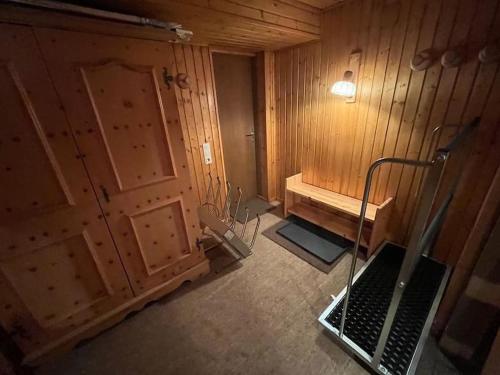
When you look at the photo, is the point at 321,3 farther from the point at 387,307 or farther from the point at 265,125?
the point at 387,307

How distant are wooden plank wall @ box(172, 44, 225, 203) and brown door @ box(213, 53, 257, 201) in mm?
230

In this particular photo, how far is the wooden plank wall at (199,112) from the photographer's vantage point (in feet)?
7.50

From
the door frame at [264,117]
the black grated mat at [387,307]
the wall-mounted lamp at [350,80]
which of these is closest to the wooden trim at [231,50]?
the door frame at [264,117]

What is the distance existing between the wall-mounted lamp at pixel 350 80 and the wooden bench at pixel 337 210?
112cm

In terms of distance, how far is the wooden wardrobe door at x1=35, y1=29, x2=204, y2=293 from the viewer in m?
1.20

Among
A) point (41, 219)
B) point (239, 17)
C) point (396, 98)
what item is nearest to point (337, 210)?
point (396, 98)

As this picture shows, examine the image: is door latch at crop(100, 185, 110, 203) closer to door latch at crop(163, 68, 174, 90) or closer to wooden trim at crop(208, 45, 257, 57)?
door latch at crop(163, 68, 174, 90)

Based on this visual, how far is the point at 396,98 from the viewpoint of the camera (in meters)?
1.86

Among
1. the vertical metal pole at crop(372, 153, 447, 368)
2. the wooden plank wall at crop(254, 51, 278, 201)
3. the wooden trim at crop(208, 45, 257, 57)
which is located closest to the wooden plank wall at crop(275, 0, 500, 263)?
the wooden plank wall at crop(254, 51, 278, 201)

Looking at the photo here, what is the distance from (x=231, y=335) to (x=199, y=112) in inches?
89.4

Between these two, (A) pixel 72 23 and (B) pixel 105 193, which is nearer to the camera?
(A) pixel 72 23

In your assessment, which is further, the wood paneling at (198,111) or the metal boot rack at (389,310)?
the wood paneling at (198,111)

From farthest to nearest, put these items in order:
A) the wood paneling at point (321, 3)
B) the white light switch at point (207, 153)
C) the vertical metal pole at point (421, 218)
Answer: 1. the white light switch at point (207, 153)
2. the wood paneling at point (321, 3)
3. the vertical metal pole at point (421, 218)

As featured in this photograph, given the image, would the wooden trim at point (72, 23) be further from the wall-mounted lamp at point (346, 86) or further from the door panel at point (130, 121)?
the wall-mounted lamp at point (346, 86)
